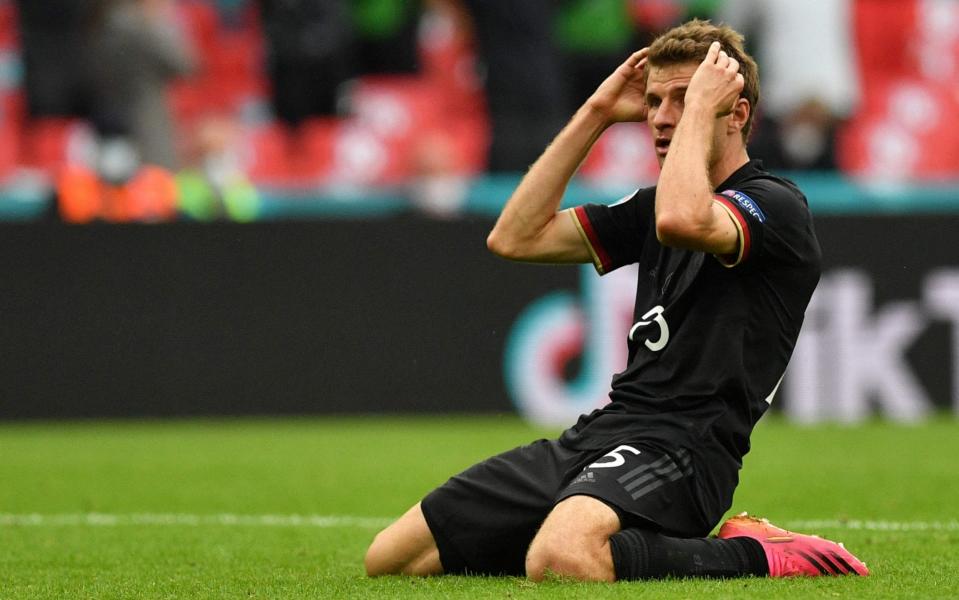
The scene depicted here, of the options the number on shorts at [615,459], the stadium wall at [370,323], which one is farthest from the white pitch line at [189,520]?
the stadium wall at [370,323]

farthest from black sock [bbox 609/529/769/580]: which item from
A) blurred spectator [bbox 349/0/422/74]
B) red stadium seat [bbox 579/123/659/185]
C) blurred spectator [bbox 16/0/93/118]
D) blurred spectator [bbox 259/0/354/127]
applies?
blurred spectator [bbox 16/0/93/118]

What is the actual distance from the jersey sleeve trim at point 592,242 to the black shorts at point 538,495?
65 centimetres

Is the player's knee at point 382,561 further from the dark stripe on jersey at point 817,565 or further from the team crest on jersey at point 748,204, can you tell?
the team crest on jersey at point 748,204

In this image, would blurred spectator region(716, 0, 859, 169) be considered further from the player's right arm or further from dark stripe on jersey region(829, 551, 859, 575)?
dark stripe on jersey region(829, 551, 859, 575)

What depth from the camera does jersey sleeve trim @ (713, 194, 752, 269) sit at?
17.0 feet

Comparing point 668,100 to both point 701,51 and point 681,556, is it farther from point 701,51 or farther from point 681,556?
point 681,556

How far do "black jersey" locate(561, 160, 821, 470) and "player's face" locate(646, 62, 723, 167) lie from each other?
0.22m

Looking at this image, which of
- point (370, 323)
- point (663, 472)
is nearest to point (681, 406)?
point (663, 472)

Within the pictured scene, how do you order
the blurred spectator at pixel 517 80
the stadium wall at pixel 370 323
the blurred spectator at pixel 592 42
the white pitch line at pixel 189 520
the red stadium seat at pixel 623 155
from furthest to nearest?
the blurred spectator at pixel 592 42 < the red stadium seat at pixel 623 155 < the blurred spectator at pixel 517 80 < the stadium wall at pixel 370 323 < the white pitch line at pixel 189 520

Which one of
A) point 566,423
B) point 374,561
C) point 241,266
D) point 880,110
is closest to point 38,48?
point 241,266

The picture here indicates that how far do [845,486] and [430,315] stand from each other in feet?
13.2

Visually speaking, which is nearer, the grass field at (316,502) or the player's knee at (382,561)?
the grass field at (316,502)

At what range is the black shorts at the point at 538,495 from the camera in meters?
5.28

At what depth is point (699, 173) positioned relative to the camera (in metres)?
5.14
